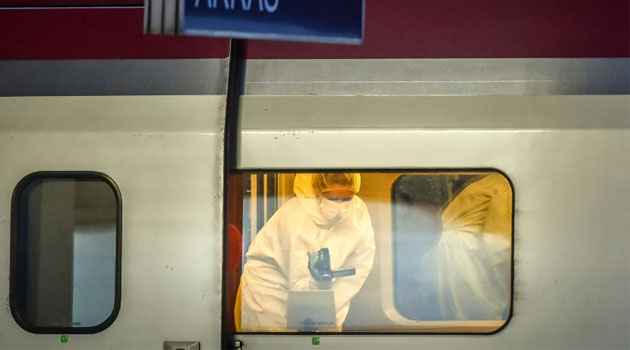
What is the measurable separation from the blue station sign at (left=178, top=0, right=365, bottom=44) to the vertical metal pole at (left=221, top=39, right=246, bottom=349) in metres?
0.66

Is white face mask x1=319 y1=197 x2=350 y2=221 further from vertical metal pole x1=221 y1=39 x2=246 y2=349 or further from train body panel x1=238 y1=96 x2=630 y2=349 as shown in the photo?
vertical metal pole x1=221 y1=39 x2=246 y2=349

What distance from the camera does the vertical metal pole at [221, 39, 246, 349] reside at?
350cm

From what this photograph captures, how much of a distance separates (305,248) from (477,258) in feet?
2.40

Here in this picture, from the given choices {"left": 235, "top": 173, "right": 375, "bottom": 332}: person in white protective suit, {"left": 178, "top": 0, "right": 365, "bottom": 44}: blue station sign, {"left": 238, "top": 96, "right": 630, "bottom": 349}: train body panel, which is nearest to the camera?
{"left": 178, "top": 0, "right": 365, "bottom": 44}: blue station sign

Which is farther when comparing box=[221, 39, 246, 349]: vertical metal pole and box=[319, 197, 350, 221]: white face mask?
box=[319, 197, 350, 221]: white face mask

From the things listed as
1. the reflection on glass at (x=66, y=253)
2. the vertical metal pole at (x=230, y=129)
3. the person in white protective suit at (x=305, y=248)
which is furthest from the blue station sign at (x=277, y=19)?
the reflection on glass at (x=66, y=253)

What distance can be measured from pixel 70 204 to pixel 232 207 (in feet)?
2.34

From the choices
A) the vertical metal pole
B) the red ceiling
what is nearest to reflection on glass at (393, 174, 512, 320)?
the red ceiling

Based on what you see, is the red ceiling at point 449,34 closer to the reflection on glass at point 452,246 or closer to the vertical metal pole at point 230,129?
the vertical metal pole at point 230,129

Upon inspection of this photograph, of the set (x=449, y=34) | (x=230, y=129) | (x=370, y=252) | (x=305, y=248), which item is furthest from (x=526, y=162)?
(x=230, y=129)

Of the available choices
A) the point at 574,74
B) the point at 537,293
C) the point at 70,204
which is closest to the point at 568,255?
the point at 537,293

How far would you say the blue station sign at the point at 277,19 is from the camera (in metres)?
2.82

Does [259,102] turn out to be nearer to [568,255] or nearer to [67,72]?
[67,72]

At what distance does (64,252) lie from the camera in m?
3.66
